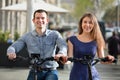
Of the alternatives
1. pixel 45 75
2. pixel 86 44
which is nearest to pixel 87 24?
pixel 86 44

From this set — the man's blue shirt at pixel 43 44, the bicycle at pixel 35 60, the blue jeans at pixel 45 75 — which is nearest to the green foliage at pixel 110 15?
the man's blue shirt at pixel 43 44

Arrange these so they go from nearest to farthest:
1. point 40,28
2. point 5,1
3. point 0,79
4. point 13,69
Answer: point 40,28, point 0,79, point 13,69, point 5,1

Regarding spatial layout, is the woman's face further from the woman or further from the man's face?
the man's face

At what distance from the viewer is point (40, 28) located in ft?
17.7

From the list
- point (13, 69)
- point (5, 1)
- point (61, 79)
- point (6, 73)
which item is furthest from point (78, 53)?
point (5, 1)

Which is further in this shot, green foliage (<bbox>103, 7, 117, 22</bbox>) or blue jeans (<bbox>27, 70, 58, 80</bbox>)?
green foliage (<bbox>103, 7, 117, 22</bbox>)

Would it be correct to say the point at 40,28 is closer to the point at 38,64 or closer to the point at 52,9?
the point at 38,64

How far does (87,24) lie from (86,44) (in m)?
0.24

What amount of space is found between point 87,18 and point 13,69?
11134 mm

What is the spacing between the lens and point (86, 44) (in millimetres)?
5465

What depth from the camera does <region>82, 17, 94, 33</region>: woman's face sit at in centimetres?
546

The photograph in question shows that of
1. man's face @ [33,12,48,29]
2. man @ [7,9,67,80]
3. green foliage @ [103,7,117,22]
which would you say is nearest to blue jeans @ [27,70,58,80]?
man @ [7,9,67,80]

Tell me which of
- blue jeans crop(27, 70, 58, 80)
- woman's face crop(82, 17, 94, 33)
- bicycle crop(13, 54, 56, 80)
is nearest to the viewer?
bicycle crop(13, 54, 56, 80)

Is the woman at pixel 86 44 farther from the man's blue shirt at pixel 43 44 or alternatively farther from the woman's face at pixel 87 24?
the man's blue shirt at pixel 43 44
